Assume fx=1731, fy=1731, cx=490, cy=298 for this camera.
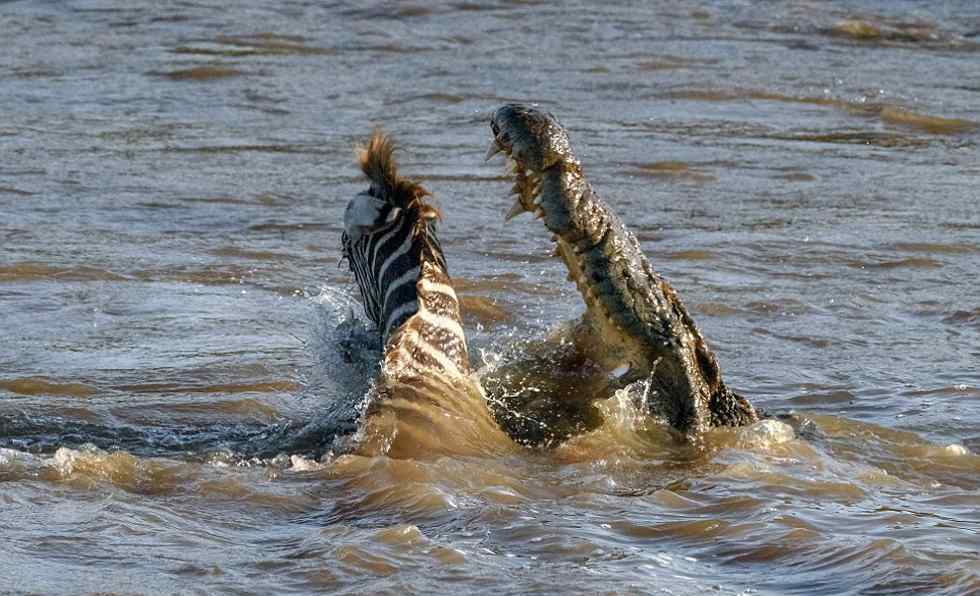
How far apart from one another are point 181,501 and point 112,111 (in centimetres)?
723

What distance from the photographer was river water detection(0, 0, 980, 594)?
3.83m

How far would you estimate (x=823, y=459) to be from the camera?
4539 millimetres

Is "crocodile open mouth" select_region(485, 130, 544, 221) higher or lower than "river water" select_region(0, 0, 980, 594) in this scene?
higher

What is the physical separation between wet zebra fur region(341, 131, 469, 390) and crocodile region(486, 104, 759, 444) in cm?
33

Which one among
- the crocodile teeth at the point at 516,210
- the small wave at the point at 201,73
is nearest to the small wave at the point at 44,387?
the crocodile teeth at the point at 516,210

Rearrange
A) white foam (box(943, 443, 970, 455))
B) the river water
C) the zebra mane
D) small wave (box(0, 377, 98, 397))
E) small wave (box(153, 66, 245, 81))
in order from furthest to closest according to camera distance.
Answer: small wave (box(153, 66, 245, 81))
small wave (box(0, 377, 98, 397))
white foam (box(943, 443, 970, 455))
the zebra mane
the river water

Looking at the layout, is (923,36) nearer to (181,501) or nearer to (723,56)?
(723,56)

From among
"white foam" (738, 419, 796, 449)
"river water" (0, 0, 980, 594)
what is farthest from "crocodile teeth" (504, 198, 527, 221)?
"white foam" (738, 419, 796, 449)

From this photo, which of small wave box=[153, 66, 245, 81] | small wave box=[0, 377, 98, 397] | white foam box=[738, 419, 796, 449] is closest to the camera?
white foam box=[738, 419, 796, 449]

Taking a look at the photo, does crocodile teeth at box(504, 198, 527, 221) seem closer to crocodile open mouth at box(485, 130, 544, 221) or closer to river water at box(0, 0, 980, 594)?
crocodile open mouth at box(485, 130, 544, 221)

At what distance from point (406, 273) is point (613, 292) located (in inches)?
21.2

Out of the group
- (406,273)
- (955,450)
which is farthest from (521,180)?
(955,450)

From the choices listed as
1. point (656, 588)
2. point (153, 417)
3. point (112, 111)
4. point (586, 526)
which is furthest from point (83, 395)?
point (112, 111)

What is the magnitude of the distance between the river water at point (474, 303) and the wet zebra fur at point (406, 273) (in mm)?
260
